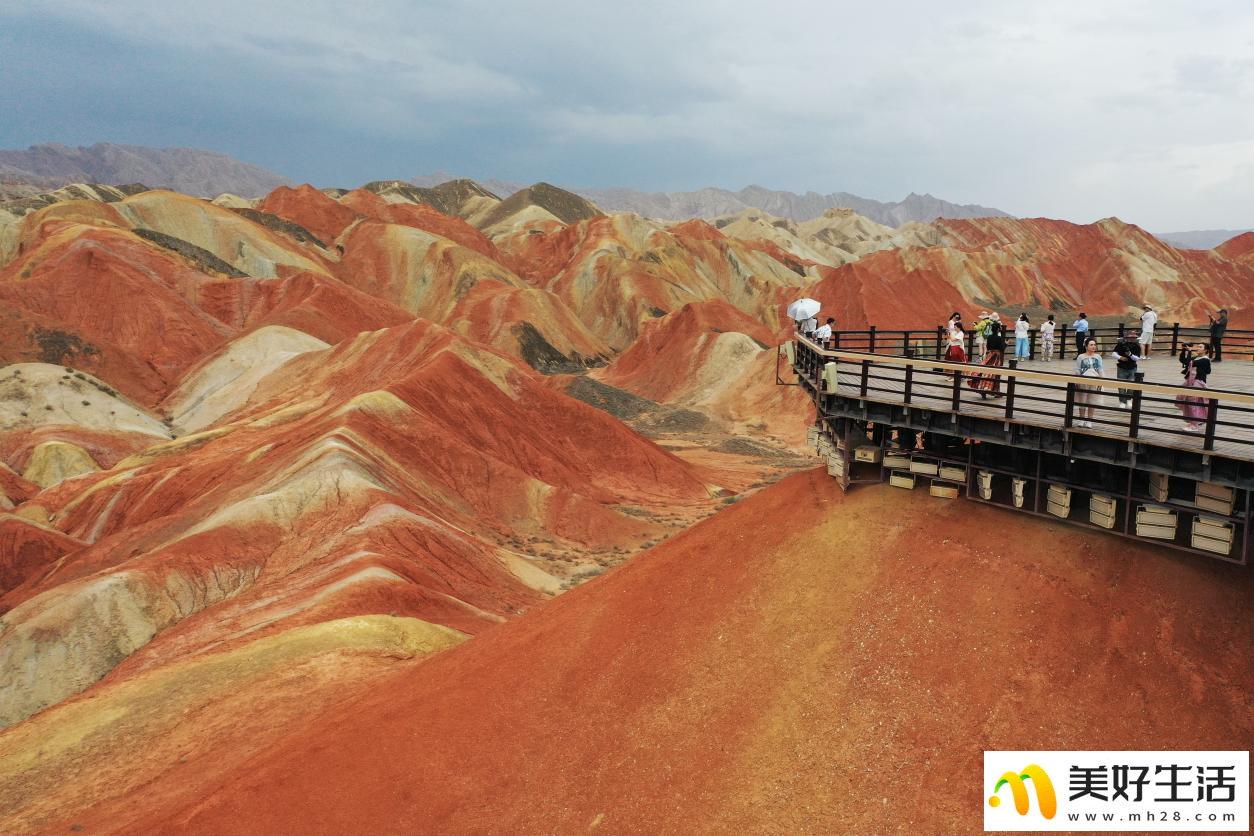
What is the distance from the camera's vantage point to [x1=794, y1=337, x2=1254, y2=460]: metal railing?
10.6 metres

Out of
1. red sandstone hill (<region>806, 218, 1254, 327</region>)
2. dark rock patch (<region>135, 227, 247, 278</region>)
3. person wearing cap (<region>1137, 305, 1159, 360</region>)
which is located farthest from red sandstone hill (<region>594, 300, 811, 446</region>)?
dark rock patch (<region>135, 227, 247, 278</region>)

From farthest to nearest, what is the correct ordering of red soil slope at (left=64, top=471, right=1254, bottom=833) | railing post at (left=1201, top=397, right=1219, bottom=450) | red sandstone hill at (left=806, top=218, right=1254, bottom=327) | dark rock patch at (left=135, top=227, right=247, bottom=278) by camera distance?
red sandstone hill at (left=806, top=218, right=1254, bottom=327), dark rock patch at (left=135, top=227, right=247, bottom=278), red soil slope at (left=64, top=471, right=1254, bottom=833), railing post at (left=1201, top=397, right=1219, bottom=450)

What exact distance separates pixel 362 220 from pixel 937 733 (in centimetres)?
11911

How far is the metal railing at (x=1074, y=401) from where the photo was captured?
34.8 ft

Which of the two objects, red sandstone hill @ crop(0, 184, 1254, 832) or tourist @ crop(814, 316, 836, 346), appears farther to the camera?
tourist @ crop(814, 316, 836, 346)

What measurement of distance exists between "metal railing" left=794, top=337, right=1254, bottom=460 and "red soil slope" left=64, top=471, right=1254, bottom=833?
1.72 metres

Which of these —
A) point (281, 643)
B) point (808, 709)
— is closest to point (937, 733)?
point (808, 709)

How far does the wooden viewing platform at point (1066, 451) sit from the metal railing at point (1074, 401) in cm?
4

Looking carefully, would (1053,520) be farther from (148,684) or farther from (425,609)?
(148,684)

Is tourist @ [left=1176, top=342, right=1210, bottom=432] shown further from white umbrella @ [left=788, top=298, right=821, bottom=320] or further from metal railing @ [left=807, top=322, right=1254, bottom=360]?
white umbrella @ [left=788, top=298, right=821, bottom=320]

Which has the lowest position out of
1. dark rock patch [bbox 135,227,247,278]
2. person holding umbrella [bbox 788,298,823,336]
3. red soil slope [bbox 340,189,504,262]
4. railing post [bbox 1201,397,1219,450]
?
railing post [bbox 1201,397,1219,450]

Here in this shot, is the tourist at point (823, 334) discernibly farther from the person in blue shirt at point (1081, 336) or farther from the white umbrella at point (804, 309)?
the person in blue shirt at point (1081, 336)

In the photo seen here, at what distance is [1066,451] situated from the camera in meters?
11.5

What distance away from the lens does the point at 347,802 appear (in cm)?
1216
